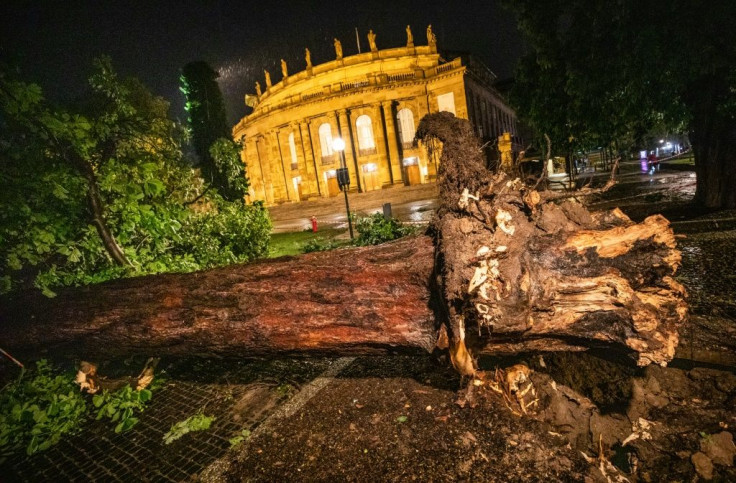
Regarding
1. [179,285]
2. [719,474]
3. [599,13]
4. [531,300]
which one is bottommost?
[719,474]

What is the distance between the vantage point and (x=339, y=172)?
11562 millimetres

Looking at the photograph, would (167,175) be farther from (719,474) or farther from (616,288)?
(719,474)

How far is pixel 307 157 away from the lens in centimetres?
4009

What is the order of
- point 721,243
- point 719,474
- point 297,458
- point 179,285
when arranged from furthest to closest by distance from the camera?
point 721,243 → point 179,285 → point 297,458 → point 719,474

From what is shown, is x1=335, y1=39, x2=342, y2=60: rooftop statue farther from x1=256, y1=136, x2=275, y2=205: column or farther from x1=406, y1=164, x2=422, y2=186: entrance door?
x1=406, y1=164, x2=422, y2=186: entrance door

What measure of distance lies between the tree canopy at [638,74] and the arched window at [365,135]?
30.0m

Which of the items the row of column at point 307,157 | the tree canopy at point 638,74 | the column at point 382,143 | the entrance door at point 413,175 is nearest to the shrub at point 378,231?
the tree canopy at point 638,74

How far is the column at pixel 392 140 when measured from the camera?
35781 millimetres

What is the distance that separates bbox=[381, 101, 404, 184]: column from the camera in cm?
3578

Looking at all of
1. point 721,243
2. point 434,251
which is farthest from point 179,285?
point 721,243

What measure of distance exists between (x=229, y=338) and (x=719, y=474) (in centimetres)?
359

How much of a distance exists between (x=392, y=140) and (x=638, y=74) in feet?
102

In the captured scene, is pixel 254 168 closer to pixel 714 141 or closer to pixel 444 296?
pixel 714 141

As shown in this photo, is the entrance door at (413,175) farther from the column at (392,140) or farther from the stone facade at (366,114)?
the column at (392,140)
